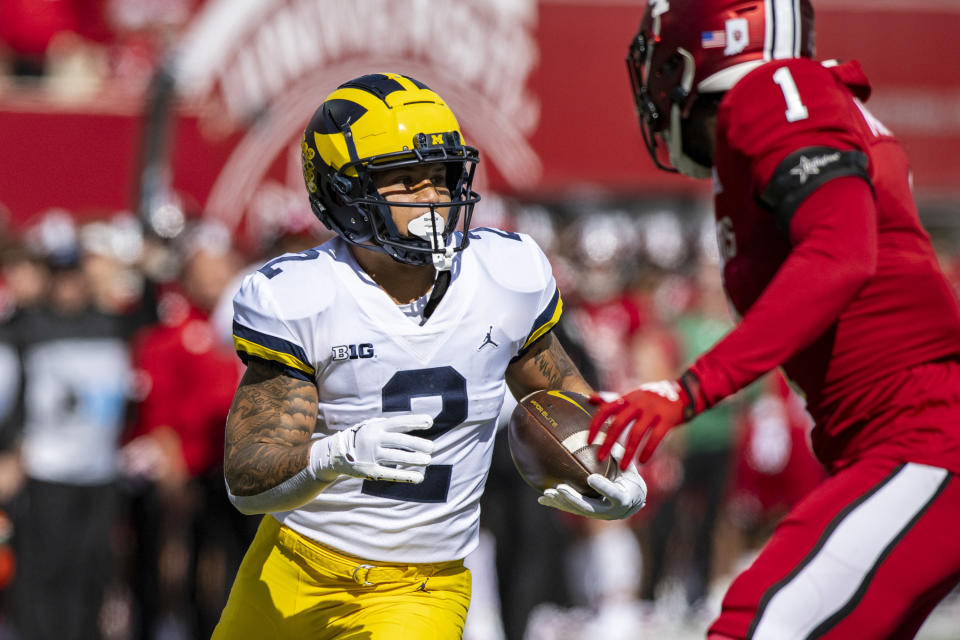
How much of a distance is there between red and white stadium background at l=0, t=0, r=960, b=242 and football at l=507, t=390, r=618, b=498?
5191 millimetres

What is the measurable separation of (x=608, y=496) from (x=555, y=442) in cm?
17

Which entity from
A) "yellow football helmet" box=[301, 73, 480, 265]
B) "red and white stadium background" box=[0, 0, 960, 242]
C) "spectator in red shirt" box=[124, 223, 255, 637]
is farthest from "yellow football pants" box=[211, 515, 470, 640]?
"red and white stadium background" box=[0, 0, 960, 242]

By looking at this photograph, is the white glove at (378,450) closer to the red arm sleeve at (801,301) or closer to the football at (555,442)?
the football at (555,442)

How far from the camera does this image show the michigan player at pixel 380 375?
271 centimetres

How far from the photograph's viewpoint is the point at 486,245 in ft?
9.86

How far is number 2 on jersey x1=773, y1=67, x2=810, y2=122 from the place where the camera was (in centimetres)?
268

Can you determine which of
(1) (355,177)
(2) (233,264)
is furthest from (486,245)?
(2) (233,264)

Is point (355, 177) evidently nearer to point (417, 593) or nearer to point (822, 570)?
point (417, 593)

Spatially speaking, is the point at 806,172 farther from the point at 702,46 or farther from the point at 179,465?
the point at 179,465

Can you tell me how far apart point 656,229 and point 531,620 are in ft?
16.1

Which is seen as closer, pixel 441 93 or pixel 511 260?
pixel 511 260

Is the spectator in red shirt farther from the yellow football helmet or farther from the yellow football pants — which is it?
the yellow football helmet

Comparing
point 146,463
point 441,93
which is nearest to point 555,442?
point 146,463

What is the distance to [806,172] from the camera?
8.48ft
